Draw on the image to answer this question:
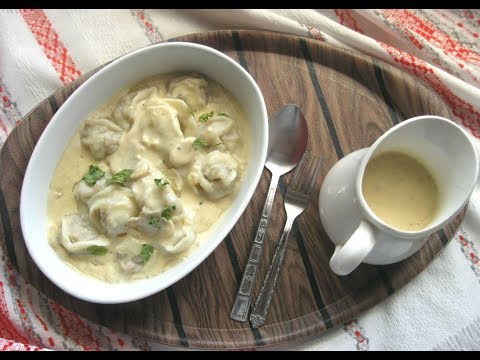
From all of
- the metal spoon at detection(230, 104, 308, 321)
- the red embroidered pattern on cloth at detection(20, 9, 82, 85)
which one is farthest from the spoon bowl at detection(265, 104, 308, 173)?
the red embroidered pattern on cloth at detection(20, 9, 82, 85)

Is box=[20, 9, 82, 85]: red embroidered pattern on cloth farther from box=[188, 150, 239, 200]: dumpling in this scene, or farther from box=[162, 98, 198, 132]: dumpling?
box=[188, 150, 239, 200]: dumpling

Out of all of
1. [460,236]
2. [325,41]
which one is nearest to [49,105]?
[325,41]

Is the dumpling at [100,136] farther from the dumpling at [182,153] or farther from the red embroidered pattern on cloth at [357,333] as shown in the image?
the red embroidered pattern on cloth at [357,333]

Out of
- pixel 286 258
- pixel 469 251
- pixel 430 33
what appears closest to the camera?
pixel 286 258

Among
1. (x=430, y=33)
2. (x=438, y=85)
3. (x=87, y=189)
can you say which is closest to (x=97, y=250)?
(x=87, y=189)

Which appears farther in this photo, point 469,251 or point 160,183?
point 469,251

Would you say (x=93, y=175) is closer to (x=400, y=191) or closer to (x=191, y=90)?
(x=191, y=90)
